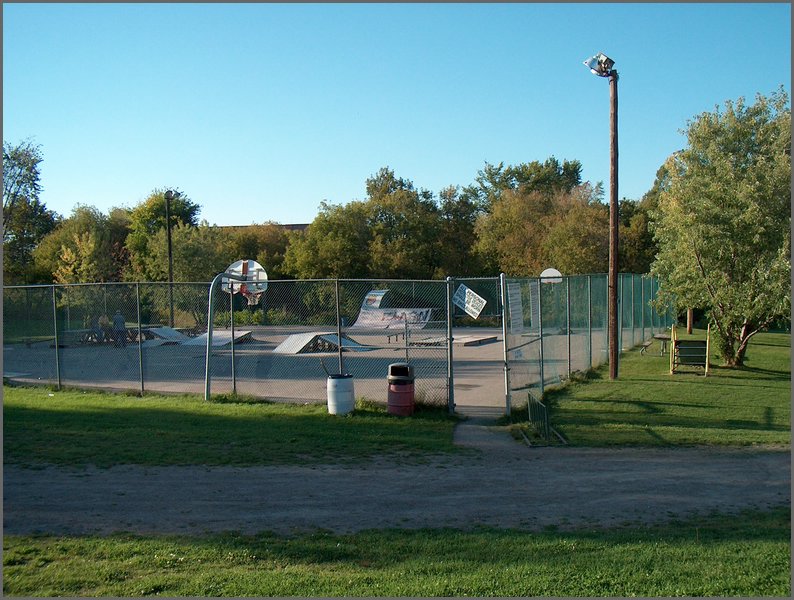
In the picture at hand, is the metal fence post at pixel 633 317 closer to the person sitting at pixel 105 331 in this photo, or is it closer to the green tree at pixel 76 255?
the person sitting at pixel 105 331

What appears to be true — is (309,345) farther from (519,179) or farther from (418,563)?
(519,179)

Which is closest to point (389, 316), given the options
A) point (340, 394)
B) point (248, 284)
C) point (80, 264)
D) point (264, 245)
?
point (248, 284)

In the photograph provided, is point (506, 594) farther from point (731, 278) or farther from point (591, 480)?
point (731, 278)

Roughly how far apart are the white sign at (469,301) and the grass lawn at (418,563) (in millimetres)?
7106

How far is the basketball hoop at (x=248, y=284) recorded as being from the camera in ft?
52.1

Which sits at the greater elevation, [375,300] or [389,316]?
[375,300]

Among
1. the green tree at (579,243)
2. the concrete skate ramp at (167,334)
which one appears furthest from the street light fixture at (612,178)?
the green tree at (579,243)

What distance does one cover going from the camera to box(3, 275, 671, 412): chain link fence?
15180 mm

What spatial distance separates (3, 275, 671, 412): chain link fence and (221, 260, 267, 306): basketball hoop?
0.88 ft

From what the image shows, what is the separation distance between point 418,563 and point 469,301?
8.46 meters

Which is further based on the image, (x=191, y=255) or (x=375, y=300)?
(x=191, y=255)

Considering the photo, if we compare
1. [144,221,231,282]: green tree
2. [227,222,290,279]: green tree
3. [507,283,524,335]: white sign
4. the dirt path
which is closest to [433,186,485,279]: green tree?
[227,222,290,279]: green tree

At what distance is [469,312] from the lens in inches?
549

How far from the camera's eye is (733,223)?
66.5ft
